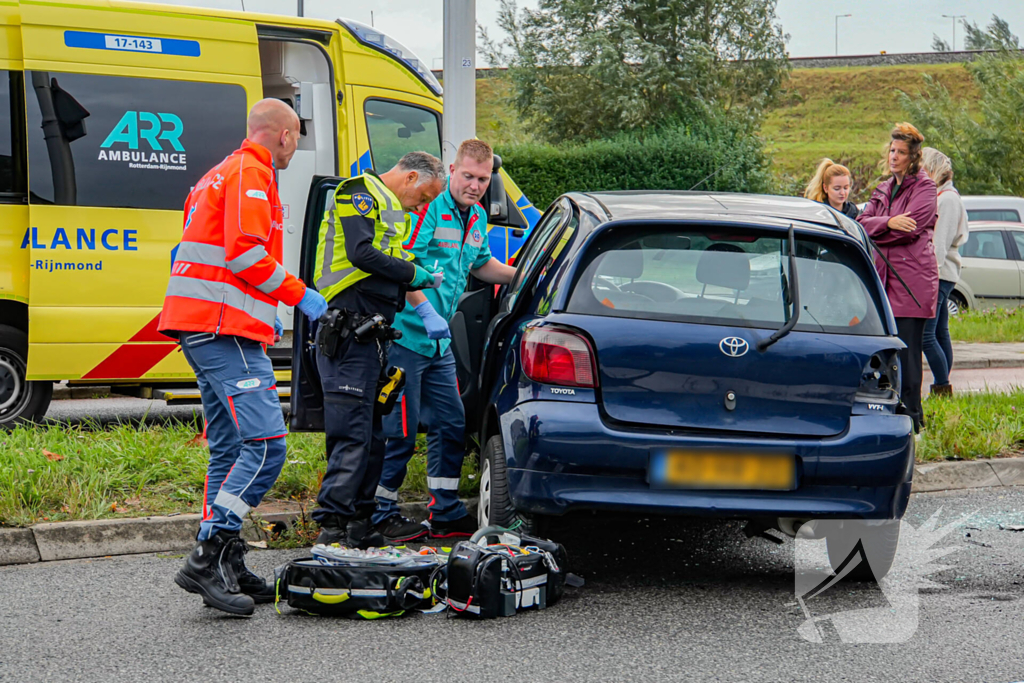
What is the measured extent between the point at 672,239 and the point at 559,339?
618 millimetres

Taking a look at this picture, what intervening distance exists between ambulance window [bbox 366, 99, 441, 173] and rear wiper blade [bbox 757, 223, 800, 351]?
5.04 meters

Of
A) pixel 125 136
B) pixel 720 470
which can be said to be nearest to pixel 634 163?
pixel 125 136

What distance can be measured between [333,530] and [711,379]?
71.4 inches

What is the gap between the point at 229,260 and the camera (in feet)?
14.1

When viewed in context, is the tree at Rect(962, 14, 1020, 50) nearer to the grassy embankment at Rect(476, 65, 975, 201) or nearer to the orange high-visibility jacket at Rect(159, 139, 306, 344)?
the grassy embankment at Rect(476, 65, 975, 201)

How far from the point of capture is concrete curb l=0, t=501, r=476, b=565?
5.06 metres

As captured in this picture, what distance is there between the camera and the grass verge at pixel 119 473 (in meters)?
5.34

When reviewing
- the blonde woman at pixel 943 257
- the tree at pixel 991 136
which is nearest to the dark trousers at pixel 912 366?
the blonde woman at pixel 943 257

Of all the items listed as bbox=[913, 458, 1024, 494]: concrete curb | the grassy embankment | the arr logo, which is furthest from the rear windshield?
the grassy embankment

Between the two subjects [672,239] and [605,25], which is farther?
[605,25]

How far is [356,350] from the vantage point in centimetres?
488

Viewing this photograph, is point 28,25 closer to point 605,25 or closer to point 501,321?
point 501,321

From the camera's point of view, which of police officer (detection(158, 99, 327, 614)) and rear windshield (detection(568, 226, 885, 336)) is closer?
police officer (detection(158, 99, 327, 614))

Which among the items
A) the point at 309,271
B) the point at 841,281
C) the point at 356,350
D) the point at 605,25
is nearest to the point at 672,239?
the point at 841,281
